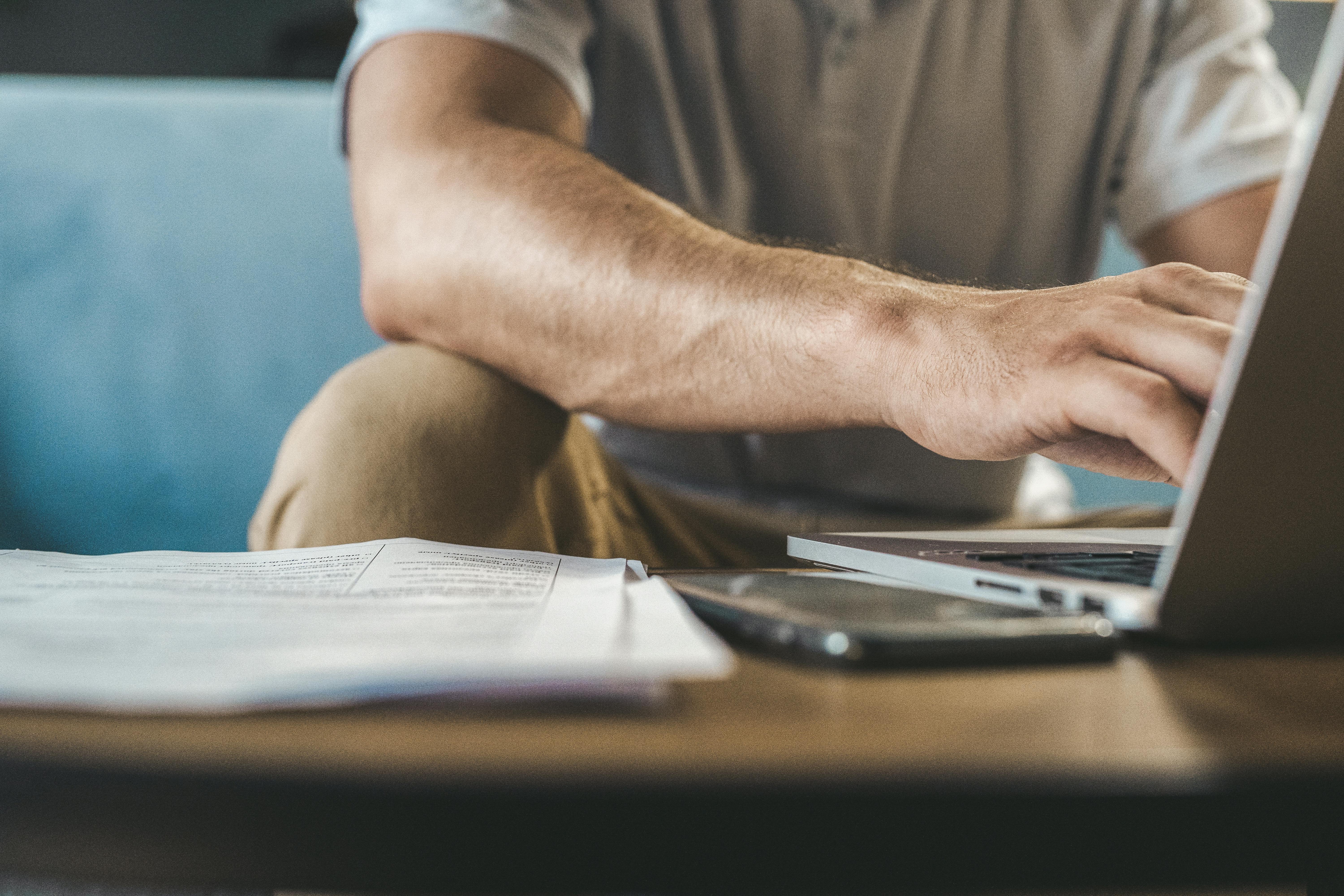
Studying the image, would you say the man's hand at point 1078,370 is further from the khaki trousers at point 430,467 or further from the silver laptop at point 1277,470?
the khaki trousers at point 430,467

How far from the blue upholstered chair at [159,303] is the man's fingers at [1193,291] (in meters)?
1.05

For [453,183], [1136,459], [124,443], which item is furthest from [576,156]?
[124,443]

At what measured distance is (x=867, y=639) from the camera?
207 mm

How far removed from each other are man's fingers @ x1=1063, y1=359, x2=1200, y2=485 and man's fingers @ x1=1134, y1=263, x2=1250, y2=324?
0.11ft

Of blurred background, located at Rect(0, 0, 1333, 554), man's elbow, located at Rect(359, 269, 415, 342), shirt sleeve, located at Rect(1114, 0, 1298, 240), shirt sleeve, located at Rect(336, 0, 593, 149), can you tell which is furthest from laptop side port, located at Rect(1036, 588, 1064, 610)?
blurred background, located at Rect(0, 0, 1333, 554)

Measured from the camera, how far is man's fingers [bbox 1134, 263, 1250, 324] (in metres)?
0.31

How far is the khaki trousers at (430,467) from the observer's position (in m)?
0.45

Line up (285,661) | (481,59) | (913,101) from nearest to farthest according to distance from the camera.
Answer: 1. (285,661)
2. (481,59)
3. (913,101)

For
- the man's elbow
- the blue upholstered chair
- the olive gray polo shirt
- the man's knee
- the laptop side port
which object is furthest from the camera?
the blue upholstered chair

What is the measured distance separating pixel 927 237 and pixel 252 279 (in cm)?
84

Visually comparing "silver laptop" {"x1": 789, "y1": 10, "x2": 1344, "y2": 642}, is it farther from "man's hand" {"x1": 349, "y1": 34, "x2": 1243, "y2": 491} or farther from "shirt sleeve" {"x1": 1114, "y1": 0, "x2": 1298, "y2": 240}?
"shirt sleeve" {"x1": 1114, "y1": 0, "x2": 1298, "y2": 240}

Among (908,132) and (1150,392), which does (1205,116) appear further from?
(1150,392)

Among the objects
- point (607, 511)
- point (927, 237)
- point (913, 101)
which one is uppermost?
point (913, 101)

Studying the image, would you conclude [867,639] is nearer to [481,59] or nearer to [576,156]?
[576,156]
